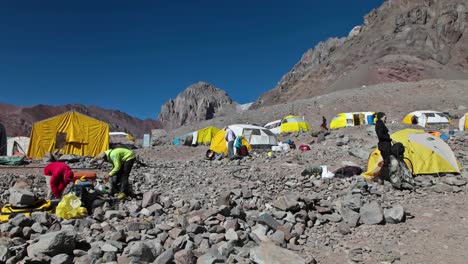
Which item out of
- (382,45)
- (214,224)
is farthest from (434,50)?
(214,224)

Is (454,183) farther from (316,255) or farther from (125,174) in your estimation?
(125,174)

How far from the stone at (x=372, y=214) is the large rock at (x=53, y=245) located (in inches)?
199

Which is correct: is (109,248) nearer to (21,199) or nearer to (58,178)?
(21,199)

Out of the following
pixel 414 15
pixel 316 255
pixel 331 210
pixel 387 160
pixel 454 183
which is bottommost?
pixel 316 255

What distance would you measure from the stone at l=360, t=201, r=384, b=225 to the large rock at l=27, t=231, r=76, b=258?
506cm

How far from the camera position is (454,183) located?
8461 mm

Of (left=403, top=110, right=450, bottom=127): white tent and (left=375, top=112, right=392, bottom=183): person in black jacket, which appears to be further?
(left=403, top=110, right=450, bottom=127): white tent

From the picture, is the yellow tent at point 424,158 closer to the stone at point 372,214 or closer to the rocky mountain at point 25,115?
the stone at point 372,214

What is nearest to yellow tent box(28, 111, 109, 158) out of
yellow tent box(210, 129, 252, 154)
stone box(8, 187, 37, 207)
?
yellow tent box(210, 129, 252, 154)

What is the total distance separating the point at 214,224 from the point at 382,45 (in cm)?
8207

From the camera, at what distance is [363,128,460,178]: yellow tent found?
→ 959cm

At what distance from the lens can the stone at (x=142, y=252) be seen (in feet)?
16.8

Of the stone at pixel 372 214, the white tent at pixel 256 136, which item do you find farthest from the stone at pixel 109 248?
the white tent at pixel 256 136

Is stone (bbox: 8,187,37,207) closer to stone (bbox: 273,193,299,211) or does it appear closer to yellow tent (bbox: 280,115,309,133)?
stone (bbox: 273,193,299,211)
